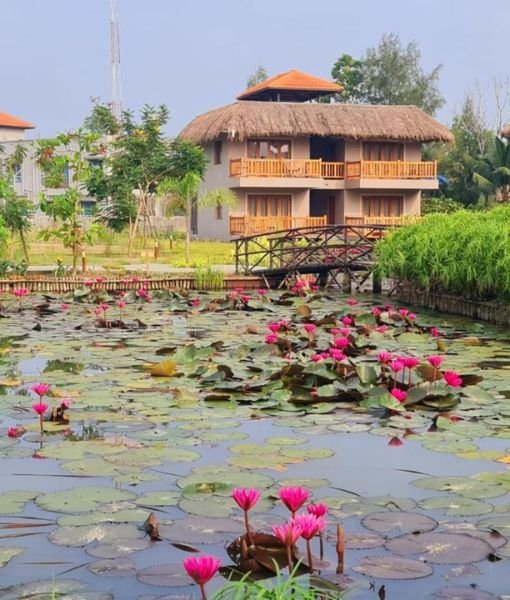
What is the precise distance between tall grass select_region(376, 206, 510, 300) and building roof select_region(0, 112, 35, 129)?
4086 centimetres

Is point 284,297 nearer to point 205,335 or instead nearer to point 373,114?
point 205,335

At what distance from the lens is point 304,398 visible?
582 centimetres

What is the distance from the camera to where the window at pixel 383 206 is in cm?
3062

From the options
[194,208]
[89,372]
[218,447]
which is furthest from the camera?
[194,208]

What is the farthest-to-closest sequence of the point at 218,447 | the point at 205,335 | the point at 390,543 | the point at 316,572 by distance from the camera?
the point at 205,335
the point at 218,447
the point at 390,543
the point at 316,572

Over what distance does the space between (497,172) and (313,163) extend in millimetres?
5973

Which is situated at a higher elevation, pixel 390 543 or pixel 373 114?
pixel 373 114

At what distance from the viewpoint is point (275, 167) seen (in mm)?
28984

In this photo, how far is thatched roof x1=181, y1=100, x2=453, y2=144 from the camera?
94.8ft

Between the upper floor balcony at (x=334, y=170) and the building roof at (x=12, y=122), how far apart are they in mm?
26243

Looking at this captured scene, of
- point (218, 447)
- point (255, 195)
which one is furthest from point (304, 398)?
point (255, 195)

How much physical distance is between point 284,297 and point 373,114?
1831 centimetres

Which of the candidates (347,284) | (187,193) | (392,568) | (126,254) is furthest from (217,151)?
(392,568)

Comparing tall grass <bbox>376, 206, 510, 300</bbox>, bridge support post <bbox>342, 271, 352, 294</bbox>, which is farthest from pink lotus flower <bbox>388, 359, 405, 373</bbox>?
bridge support post <bbox>342, 271, 352, 294</bbox>
